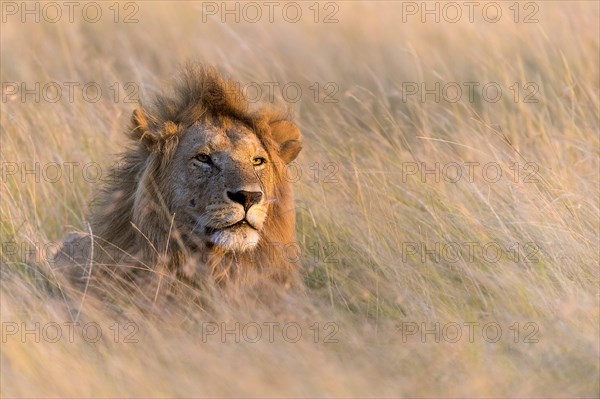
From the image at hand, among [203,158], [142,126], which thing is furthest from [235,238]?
[142,126]

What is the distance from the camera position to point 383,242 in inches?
274

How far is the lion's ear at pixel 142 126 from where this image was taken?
6.38 meters

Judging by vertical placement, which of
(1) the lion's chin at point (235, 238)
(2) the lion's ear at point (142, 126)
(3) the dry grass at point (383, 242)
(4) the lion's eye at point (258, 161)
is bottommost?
(3) the dry grass at point (383, 242)

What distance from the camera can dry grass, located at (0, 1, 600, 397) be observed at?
16.7ft

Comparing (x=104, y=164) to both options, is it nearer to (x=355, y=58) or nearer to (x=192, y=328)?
(x=192, y=328)

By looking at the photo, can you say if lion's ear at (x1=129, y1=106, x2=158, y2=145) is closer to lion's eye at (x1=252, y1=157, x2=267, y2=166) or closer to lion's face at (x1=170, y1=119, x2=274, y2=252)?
lion's face at (x1=170, y1=119, x2=274, y2=252)

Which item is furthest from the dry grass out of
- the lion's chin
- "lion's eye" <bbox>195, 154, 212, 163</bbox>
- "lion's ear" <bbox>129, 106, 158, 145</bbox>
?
"lion's ear" <bbox>129, 106, 158, 145</bbox>

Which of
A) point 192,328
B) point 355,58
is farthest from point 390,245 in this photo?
point 355,58

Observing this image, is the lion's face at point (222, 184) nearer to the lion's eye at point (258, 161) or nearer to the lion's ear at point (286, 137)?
the lion's eye at point (258, 161)

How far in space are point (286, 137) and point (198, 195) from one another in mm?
780

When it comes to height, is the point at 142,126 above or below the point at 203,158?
above

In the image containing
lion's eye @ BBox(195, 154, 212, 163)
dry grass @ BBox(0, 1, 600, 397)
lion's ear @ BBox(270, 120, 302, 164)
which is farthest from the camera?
lion's ear @ BBox(270, 120, 302, 164)

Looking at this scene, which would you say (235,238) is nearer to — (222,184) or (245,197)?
(245,197)

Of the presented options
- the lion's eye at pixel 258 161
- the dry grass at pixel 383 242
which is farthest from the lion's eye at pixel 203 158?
the dry grass at pixel 383 242
